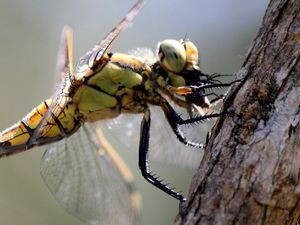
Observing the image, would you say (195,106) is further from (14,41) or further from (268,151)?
(14,41)

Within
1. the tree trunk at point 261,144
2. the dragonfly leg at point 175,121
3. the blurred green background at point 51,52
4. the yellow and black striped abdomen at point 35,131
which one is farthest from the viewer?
the blurred green background at point 51,52

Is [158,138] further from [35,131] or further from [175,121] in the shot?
[35,131]

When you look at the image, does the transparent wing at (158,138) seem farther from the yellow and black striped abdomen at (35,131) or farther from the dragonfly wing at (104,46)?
the dragonfly wing at (104,46)

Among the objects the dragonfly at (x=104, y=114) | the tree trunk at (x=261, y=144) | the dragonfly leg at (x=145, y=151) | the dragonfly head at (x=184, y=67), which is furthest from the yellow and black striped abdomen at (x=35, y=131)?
the tree trunk at (x=261, y=144)

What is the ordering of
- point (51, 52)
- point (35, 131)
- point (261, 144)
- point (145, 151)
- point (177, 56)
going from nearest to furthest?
point (261, 144) → point (177, 56) → point (145, 151) → point (35, 131) → point (51, 52)

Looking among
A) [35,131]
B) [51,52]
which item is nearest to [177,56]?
[35,131]

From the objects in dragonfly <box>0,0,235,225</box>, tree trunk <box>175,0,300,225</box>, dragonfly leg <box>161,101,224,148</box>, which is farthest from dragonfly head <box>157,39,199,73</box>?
tree trunk <box>175,0,300,225</box>

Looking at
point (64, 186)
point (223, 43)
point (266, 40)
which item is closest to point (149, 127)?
point (64, 186)
